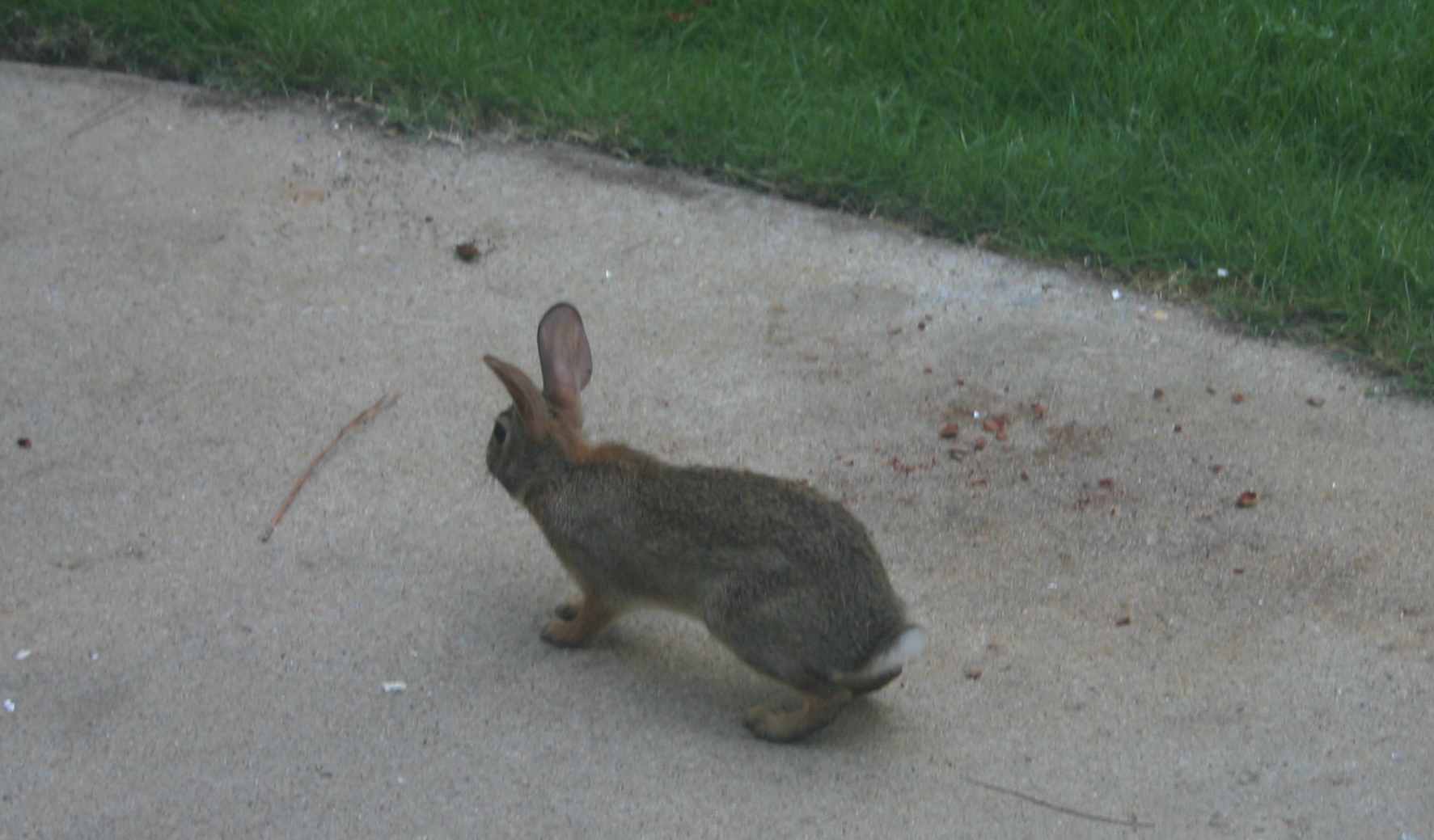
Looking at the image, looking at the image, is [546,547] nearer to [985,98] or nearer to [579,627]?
[579,627]

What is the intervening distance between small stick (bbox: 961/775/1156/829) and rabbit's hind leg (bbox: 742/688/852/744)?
0.30m

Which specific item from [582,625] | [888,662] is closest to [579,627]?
[582,625]

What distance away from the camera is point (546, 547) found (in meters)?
4.61

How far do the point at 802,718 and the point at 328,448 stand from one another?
165cm

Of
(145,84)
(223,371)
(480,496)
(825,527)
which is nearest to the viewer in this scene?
(825,527)

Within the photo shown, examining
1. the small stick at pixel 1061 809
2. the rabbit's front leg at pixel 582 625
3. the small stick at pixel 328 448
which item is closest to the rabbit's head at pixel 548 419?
the rabbit's front leg at pixel 582 625

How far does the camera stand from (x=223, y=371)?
521 cm

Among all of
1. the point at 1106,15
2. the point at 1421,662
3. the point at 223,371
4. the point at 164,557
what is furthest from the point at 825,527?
the point at 1106,15

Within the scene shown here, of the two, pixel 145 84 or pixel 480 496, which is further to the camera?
pixel 145 84

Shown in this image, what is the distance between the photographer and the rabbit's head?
4.17 metres

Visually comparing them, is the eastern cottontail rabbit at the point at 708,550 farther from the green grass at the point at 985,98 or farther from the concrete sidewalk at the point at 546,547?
the green grass at the point at 985,98

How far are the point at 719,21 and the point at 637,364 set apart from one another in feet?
7.15

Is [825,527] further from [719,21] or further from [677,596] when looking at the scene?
[719,21]

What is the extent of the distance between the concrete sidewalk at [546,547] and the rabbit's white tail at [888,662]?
0.18 m
